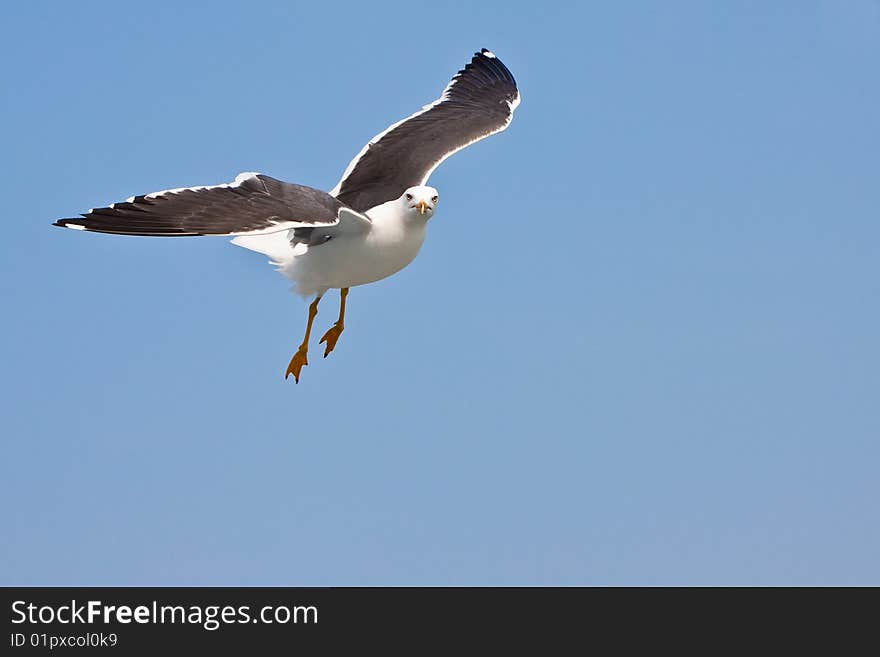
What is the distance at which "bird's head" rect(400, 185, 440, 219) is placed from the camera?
46.5ft

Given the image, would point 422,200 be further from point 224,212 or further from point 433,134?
point 433,134

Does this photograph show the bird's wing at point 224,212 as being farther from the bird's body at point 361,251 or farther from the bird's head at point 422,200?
the bird's head at point 422,200

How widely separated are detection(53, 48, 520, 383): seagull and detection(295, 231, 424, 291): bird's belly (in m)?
0.01

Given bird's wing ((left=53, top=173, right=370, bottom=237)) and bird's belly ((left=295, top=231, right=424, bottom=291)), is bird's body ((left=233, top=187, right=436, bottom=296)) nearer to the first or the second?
bird's belly ((left=295, top=231, right=424, bottom=291))

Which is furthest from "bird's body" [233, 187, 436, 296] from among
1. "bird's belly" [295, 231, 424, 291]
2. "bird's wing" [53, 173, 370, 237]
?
"bird's wing" [53, 173, 370, 237]

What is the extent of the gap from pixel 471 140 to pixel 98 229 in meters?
7.19

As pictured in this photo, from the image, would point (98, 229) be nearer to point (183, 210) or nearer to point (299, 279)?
point (183, 210)

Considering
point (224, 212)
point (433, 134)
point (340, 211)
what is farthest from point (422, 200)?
point (433, 134)

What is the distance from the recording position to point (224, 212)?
13.0 m

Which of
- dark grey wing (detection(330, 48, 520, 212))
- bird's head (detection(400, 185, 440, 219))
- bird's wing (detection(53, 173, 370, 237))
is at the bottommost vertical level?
bird's wing (detection(53, 173, 370, 237))

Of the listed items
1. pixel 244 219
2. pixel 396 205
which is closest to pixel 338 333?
pixel 396 205

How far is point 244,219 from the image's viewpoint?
42.2 feet

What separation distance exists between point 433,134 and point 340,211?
4.34m
